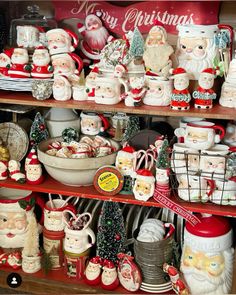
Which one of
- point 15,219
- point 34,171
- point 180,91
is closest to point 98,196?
point 34,171

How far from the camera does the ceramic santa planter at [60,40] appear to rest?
1899mm

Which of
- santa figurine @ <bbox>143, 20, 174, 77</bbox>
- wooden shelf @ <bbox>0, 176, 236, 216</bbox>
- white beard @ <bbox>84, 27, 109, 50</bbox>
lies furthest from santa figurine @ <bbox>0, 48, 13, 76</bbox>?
santa figurine @ <bbox>143, 20, 174, 77</bbox>

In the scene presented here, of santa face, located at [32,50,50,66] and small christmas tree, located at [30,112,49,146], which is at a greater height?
santa face, located at [32,50,50,66]

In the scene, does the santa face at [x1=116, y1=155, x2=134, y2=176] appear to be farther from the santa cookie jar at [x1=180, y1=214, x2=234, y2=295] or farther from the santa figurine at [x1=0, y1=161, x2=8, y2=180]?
the santa figurine at [x1=0, y1=161, x2=8, y2=180]

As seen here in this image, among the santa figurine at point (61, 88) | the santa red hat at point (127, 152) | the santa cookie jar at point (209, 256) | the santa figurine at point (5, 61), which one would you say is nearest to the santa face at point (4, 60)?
the santa figurine at point (5, 61)

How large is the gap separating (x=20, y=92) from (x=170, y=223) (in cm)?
80

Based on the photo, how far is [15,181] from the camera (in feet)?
6.67

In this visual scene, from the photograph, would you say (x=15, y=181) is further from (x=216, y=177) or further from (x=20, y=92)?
(x=216, y=177)

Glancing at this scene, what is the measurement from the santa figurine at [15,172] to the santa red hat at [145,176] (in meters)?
0.48

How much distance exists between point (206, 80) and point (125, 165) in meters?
0.43

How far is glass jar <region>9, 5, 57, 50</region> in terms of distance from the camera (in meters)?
2.01

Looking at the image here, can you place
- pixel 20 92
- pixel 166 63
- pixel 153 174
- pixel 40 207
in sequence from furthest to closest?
pixel 40 207
pixel 20 92
pixel 153 174
pixel 166 63

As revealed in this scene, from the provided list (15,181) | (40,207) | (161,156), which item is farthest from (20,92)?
(161,156)

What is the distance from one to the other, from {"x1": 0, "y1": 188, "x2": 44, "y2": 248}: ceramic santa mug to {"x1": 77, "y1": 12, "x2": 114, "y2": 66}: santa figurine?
2.02ft
